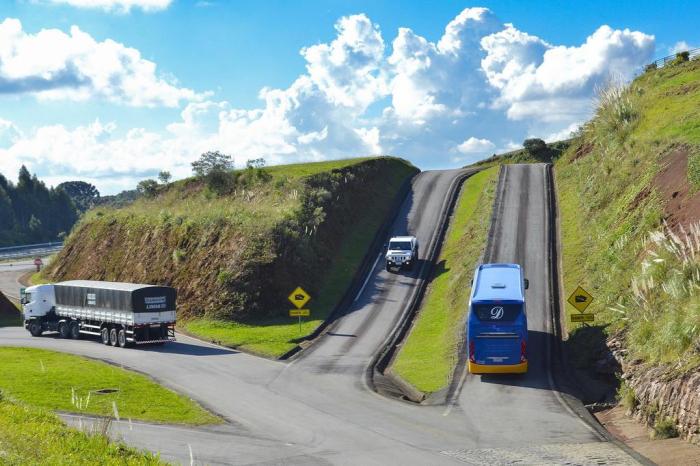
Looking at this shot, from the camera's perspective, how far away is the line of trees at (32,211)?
162m

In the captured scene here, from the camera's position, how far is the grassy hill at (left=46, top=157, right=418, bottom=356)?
170 ft

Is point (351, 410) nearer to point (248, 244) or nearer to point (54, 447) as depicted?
point (54, 447)

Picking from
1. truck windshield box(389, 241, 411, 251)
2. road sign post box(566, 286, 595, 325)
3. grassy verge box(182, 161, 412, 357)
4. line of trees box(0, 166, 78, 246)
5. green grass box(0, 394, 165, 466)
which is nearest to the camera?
green grass box(0, 394, 165, 466)

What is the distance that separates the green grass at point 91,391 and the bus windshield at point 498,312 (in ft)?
39.7

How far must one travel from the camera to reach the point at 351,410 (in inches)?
1131

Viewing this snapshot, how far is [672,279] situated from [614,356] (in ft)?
16.9

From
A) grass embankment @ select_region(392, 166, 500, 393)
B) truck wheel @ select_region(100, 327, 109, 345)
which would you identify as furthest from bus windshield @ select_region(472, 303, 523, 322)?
truck wheel @ select_region(100, 327, 109, 345)

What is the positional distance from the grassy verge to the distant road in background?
2964 inches

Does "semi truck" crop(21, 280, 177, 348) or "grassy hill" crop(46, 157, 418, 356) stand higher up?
"grassy hill" crop(46, 157, 418, 356)

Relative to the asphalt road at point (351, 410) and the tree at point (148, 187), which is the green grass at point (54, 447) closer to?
the asphalt road at point (351, 410)

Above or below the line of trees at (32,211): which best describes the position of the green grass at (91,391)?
below

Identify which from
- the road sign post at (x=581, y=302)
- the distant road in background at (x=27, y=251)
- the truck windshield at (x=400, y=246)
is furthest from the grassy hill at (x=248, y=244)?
the distant road in background at (x=27, y=251)

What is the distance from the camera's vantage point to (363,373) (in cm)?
3625

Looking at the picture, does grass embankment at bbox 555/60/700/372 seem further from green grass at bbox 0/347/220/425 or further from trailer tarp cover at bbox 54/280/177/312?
trailer tarp cover at bbox 54/280/177/312
